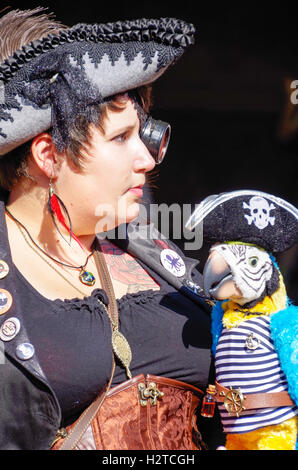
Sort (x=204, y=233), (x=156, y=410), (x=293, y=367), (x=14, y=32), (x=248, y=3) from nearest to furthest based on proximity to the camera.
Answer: (x=293, y=367)
(x=204, y=233)
(x=156, y=410)
(x=14, y=32)
(x=248, y=3)

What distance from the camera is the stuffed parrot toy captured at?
4.43 ft

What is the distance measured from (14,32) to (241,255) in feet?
2.93

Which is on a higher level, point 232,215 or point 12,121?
point 12,121

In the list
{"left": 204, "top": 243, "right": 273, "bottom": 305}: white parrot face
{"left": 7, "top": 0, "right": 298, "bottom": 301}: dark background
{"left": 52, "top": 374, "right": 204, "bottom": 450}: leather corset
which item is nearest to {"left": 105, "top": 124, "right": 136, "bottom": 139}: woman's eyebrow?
{"left": 204, "top": 243, "right": 273, "bottom": 305}: white parrot face

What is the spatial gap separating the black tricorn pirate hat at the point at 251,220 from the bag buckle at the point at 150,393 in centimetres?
43

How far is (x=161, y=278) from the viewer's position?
178 centimetres

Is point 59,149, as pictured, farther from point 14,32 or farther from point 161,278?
point 161,278

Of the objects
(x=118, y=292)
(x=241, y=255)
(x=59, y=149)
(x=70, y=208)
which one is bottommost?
(x=118, y=292)

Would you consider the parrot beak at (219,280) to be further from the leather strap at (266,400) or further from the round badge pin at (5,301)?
the round badge pin at (5,301)

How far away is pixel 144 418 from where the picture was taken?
1.51m

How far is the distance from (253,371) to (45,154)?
30.9 inches

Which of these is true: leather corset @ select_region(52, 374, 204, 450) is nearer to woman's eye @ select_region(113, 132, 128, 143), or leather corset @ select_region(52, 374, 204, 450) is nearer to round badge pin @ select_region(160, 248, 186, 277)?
round badge pin @ select_region(160, 248, 186, 277)

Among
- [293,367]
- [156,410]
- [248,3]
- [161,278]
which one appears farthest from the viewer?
[248,3]
